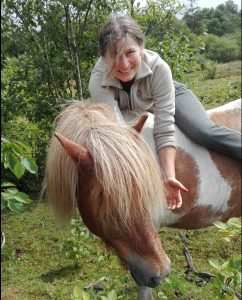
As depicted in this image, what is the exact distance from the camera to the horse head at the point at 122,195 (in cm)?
132

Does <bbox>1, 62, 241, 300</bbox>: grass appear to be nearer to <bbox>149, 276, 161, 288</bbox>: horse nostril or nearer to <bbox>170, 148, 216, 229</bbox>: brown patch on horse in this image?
<bbox>170, 148, 216, 229</bbox>: brown patch on horse

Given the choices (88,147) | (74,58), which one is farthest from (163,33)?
(88,147)

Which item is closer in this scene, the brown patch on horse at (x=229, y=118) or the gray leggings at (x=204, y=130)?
the gray leggings at (x=204, y=130)

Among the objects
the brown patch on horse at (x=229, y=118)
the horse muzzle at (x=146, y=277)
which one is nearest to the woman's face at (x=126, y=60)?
the brown patch on horse at (x=229, y=118)

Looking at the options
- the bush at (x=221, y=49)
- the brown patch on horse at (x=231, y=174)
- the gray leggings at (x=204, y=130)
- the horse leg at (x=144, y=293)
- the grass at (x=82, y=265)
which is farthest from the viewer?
the bush at (x=221, y=49)

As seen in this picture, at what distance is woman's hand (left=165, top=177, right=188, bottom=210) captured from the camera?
1539 millimetres

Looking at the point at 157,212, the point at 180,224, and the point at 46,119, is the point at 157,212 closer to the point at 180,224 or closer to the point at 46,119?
the point at 180,224

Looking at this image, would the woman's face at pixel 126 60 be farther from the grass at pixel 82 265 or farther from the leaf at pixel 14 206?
the grass at pixel 82 265

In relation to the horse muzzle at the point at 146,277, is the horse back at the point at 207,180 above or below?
above

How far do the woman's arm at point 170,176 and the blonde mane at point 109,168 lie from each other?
0.07 metres

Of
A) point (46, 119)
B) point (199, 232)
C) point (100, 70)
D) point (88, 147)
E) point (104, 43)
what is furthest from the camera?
point (46, 119)

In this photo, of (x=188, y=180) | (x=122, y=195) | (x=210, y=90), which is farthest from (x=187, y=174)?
(x=210, y=90)

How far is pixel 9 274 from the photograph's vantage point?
2729 millimetres

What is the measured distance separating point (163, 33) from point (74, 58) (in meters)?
0.76
